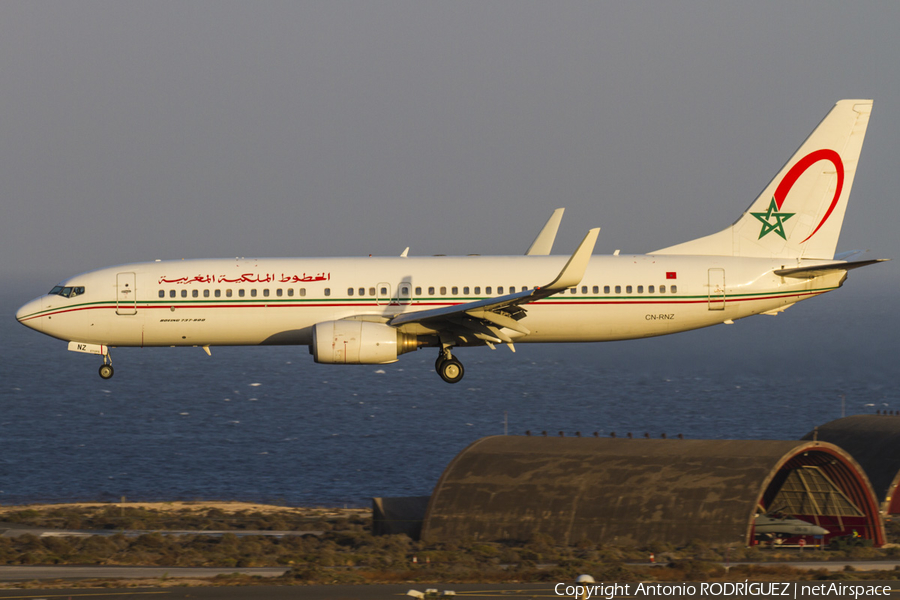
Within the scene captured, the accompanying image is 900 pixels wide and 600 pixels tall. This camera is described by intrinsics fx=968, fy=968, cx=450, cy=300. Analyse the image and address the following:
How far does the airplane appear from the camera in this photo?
36438mm

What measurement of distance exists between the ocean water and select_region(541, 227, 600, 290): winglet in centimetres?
2627

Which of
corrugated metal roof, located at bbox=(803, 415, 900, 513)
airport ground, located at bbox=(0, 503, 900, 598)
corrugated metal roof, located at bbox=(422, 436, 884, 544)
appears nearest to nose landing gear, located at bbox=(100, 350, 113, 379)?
airport ground, located at bbox=(0, 503, 900, 598)

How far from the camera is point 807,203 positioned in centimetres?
3981

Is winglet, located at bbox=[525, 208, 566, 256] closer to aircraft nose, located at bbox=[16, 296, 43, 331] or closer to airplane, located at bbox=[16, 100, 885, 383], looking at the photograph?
airplane, located at bbox=[16, 100, 885, 383]

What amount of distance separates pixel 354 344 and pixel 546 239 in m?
11.5

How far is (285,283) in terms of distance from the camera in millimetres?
36781

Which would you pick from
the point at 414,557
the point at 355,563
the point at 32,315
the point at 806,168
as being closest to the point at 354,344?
the point at 355,563

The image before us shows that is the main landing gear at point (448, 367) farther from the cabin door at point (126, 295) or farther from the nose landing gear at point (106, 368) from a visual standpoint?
the nose landing gear at point (106, 368)

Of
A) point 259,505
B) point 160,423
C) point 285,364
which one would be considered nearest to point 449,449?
point 259,505

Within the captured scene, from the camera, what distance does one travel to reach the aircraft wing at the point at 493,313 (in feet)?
105

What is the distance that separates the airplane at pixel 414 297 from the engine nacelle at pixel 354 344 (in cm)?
109

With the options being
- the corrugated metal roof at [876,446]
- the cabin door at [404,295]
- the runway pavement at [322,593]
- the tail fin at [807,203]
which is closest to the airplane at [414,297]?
the cabin door at [404,295]

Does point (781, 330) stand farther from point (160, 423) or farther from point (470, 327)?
point (470, 327)

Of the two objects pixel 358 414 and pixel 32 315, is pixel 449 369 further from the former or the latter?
pixel 358 414
